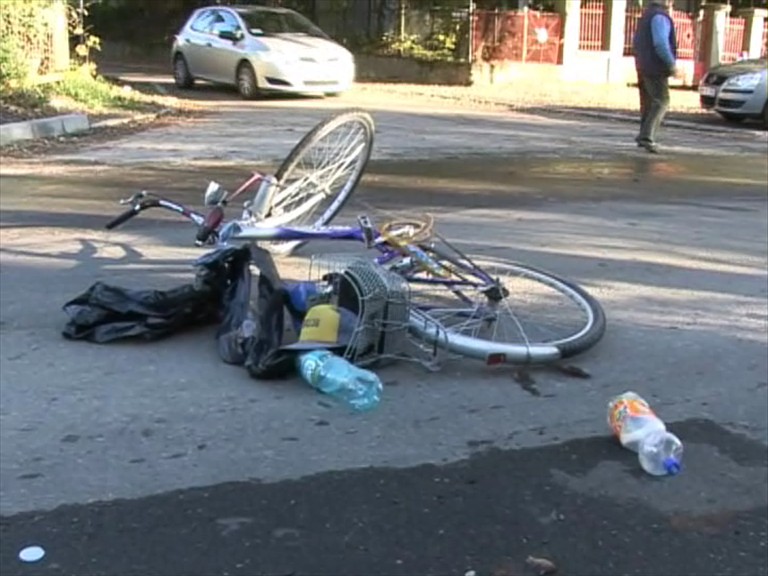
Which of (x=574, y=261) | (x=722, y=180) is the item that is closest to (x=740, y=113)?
(x=722, y=180)

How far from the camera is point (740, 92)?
18.7 m

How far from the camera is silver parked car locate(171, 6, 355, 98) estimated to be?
19.3 metres

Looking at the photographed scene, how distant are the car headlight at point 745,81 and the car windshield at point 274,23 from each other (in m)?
7.61

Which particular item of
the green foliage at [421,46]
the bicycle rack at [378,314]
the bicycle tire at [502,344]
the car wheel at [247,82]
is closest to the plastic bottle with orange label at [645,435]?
the bicycle tire at [502,344]

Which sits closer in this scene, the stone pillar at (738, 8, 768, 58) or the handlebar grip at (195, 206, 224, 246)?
the handlebar grip at (195, 206, 224, 246)

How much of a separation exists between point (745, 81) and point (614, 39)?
26.4 ft

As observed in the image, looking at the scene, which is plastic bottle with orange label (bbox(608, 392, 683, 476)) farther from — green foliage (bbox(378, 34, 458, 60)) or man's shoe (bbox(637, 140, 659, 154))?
green foliage (bbox(378, 34, 458, 60))

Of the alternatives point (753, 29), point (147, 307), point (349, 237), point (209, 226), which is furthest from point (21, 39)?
point (753, 29)

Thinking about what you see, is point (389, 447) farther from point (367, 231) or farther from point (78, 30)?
point (78, 30)

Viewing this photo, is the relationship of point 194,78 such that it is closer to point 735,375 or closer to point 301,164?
point 301,164

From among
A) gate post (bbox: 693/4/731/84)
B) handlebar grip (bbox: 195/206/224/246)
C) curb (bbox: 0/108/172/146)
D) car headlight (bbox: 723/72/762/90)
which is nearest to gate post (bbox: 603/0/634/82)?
gate post (bbox: 693/4/731/84)

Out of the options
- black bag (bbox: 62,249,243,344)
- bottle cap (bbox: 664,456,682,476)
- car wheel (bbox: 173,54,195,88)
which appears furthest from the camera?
car wheel (bbox: 173,54,195,88)

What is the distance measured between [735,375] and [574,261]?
2263 millimetres

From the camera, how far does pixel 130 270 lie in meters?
6.72
